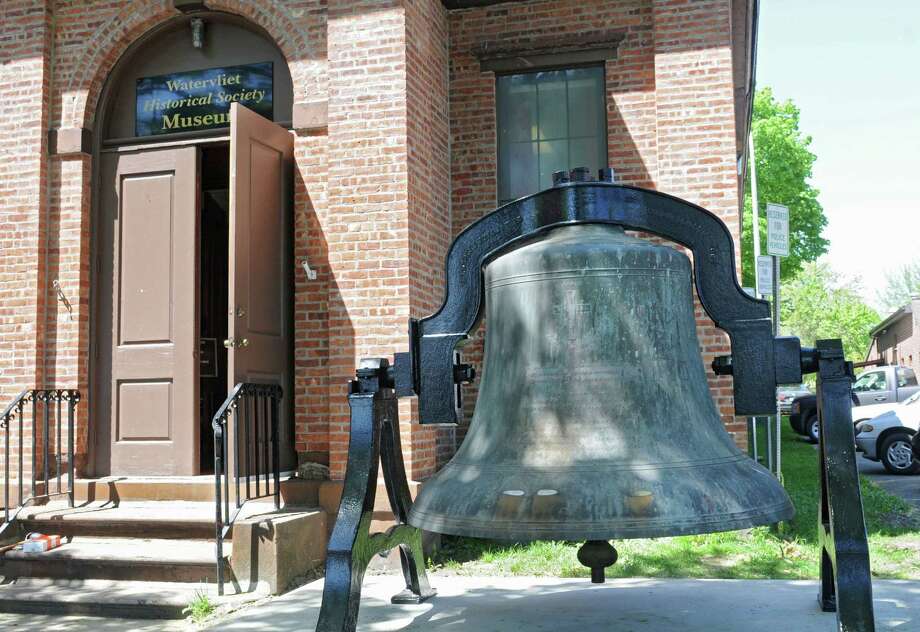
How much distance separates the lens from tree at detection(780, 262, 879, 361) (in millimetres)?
54562

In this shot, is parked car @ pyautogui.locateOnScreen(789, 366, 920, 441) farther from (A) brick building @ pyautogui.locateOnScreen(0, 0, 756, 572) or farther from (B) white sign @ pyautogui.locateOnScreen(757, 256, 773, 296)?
(A) brick building @ pyautogui.locateOnScreen(0, 0, 756, 572)

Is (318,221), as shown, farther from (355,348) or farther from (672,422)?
(672,422)

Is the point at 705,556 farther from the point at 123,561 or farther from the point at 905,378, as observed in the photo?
the point at 905,378

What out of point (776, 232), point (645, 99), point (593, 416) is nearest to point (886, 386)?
point (776, 232)

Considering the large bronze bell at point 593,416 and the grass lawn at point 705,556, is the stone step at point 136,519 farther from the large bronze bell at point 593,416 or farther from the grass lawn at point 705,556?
the large bronze bell at point 593,416

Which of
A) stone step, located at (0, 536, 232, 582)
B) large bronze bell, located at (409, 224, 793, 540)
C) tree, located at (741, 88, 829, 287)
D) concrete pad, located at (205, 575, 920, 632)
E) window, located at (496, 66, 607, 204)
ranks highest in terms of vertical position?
tree, located at (741, 88, 829, 287)

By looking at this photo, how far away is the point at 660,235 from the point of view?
3016mm

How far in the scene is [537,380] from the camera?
2.88 m

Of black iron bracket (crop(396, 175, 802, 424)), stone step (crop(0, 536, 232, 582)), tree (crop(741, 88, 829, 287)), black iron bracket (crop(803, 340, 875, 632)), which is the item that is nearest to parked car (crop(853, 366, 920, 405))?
tree (crop(741, 88, 829, 287))

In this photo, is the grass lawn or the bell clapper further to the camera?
the grass lawn

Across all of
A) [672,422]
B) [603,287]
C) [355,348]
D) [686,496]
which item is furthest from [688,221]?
[355,348]

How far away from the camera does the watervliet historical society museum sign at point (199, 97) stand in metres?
7.44

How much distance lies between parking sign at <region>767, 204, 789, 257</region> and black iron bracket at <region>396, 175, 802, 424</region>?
5.31 metres

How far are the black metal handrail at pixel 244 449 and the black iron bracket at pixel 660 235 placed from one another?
3016mm
